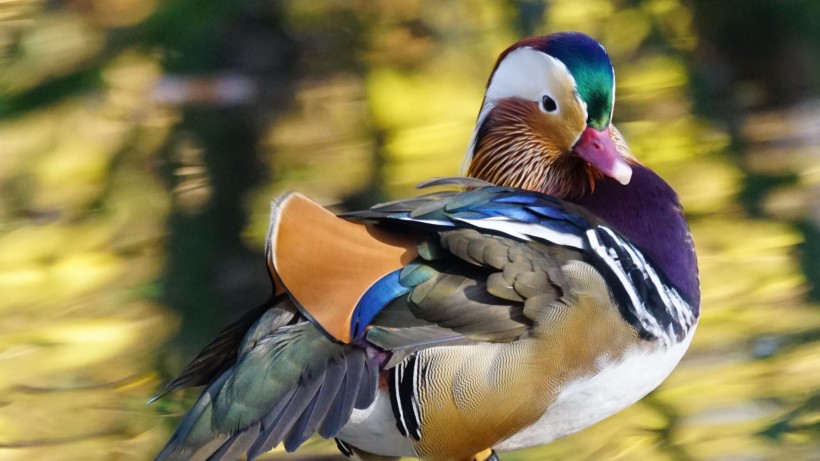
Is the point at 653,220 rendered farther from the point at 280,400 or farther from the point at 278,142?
the point at 278,142

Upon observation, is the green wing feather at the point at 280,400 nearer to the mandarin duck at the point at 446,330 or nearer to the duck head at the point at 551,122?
the mandarin duck at the point at 446,330

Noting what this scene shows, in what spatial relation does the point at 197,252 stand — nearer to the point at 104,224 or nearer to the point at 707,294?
the point at 104,224

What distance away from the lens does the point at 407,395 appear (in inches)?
58.7

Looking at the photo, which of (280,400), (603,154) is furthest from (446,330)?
(603,154)

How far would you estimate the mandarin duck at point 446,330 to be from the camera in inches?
56.9

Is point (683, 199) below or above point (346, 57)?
below

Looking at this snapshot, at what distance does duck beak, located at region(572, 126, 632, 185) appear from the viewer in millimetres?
1666

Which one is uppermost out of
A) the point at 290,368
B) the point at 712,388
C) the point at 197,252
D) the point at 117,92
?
the point at 117,92

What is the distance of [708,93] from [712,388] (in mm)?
1046

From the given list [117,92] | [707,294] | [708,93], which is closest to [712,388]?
[707,294]

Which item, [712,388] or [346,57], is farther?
[346,57]

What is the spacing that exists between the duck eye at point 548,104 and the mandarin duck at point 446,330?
9 centimetres

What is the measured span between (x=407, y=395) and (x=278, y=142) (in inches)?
57.7

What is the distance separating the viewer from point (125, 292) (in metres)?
2.64
